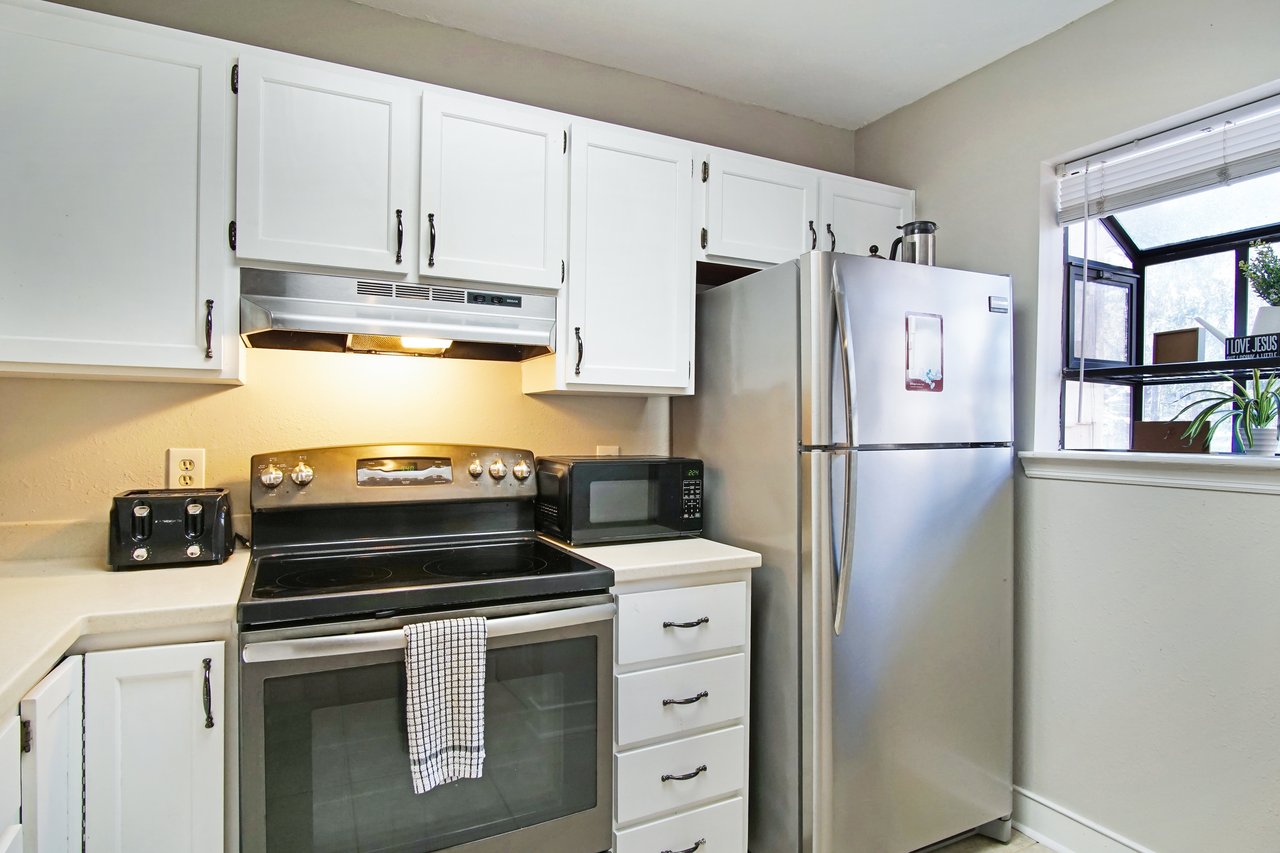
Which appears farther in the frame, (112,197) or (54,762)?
(112,197)

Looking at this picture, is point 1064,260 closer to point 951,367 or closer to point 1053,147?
point 1053,147

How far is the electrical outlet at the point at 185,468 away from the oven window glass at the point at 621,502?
1083 millimetres

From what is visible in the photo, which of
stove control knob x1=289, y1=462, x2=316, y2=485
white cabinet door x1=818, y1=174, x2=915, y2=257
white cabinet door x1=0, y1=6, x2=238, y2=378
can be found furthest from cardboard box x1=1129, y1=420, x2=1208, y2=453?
white cabinet door x1=0, y1=6, x2=238, y2=378

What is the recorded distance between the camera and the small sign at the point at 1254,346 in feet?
5.96

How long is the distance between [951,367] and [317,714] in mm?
1868

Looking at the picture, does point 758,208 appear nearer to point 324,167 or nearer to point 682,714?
point 324,167

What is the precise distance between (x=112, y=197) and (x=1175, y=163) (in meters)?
2.77

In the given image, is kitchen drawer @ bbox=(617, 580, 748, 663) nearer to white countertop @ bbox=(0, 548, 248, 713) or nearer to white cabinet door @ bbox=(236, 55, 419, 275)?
white countertop @ bbox=(0, 548, 248, 713)

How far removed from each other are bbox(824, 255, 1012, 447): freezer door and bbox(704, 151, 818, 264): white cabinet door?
1.66 ft

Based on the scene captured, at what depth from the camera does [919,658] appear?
2.01 metres

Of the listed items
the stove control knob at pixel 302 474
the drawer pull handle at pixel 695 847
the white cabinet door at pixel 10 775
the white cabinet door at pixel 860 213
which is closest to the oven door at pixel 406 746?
the drawer pull handle at pixel 695 847

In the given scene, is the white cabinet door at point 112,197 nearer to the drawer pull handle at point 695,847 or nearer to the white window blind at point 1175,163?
the drawer pull handle at point 695,847

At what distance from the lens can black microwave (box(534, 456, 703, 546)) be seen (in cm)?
204

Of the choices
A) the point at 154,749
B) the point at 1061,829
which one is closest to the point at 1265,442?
the point at 1061,829
